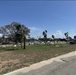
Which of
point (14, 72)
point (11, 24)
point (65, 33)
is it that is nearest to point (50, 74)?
point (14, 72)

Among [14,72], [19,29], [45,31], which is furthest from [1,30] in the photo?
[14,72]

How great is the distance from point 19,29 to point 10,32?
30.0 meters

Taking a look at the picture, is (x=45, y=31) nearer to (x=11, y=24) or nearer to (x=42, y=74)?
(x=11, y=24)

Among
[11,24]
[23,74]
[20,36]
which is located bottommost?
[23,74]

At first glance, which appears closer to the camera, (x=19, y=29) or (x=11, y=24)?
(x=19, y=29)

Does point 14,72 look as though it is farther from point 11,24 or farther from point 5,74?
point 11,24

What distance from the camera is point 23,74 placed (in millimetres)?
9789

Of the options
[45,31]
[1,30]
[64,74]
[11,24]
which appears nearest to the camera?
[64,74]

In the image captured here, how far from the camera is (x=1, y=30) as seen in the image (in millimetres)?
70312

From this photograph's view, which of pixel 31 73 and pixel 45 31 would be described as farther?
pixel 45 31

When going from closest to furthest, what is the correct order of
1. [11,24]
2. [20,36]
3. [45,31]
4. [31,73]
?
[31,73], [20,36], [11,24], [45,31]

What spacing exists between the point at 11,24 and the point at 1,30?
8.39 meters

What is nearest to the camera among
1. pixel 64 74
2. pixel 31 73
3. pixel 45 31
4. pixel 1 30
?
pixel 64 74

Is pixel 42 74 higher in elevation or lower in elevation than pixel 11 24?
lower
